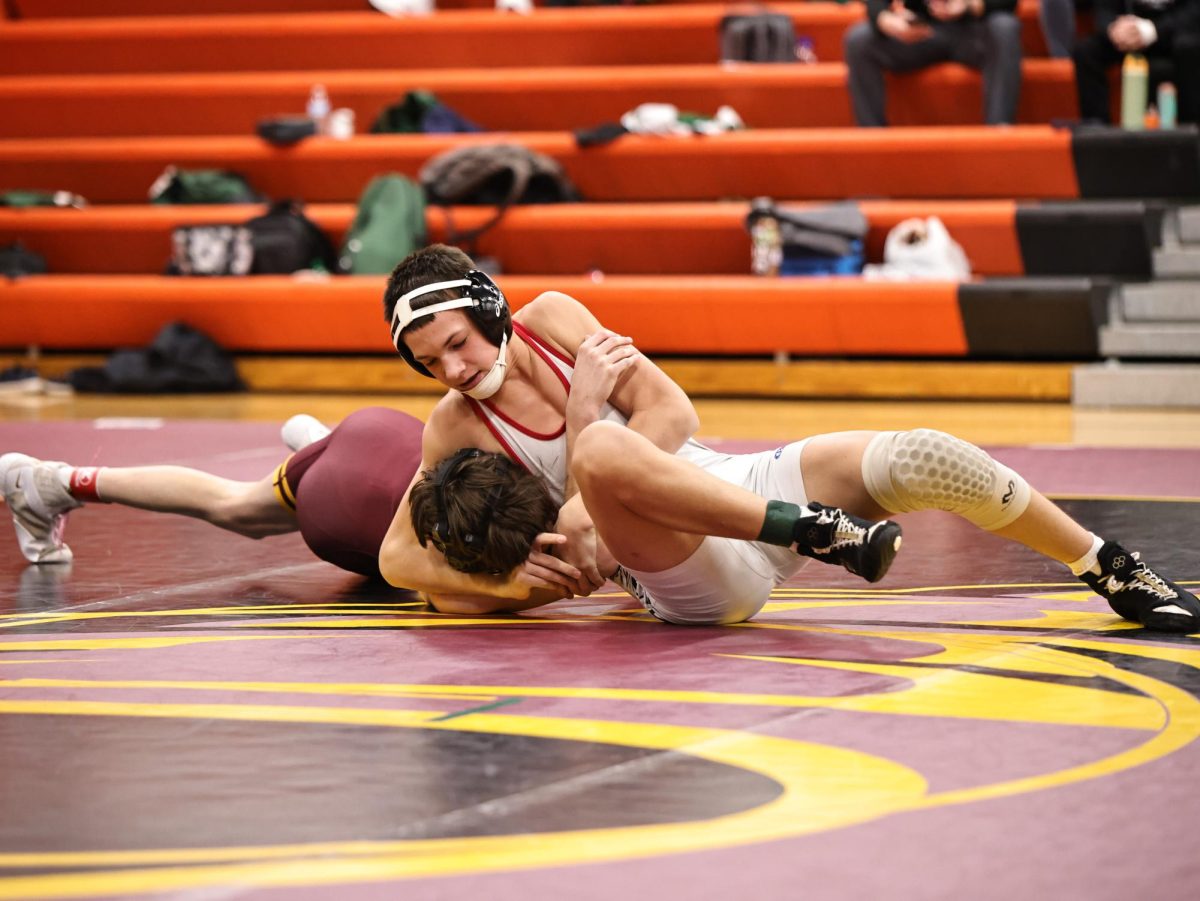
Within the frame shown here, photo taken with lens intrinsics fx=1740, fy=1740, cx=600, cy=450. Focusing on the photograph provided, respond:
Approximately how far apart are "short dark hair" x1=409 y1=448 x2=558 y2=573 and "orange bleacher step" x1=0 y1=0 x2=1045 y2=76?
6352mm

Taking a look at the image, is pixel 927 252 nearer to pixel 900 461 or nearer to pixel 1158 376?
pixel 1158 376

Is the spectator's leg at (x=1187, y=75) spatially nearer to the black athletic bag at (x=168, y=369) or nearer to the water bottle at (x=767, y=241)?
the water bottle at (x=767, y=241)

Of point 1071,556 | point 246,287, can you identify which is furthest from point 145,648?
point 246,287

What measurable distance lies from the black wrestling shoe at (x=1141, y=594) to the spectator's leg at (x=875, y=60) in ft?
18.8

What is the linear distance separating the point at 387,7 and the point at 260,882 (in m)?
8.95

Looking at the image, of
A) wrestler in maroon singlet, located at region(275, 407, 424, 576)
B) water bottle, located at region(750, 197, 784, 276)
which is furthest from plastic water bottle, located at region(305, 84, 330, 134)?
wrestler in maroon singlet, located at region(275, 407, 424, 576)

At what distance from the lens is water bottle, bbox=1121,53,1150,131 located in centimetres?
788

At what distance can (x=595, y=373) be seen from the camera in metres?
3.28

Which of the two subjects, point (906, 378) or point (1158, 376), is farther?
point (906, 378)

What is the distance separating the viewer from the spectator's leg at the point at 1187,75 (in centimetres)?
785

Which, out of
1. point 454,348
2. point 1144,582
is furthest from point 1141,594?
point 454,348

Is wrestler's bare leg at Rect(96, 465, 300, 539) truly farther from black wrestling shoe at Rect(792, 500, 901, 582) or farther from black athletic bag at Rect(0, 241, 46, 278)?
black athletic bag at Rect(0, 241, 46, 278)

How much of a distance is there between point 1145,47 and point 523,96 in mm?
3221

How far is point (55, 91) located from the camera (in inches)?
401
